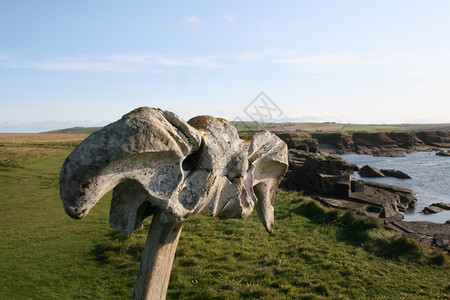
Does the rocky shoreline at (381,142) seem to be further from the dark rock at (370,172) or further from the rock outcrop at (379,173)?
the dark rock at (370,172)

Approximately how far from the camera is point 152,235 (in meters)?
3.53

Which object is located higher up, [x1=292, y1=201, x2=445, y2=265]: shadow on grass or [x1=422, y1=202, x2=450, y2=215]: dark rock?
[x1=292, y1=201, x2=445, y2=265]: shadow on grass

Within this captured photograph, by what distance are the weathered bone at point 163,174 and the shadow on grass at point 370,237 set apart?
9822 millimetres

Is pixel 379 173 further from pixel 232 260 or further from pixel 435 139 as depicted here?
pixel 435 139

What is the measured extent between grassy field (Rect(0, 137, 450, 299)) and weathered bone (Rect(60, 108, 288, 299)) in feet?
17.3

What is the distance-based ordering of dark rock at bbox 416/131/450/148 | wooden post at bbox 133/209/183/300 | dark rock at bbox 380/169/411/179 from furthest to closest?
dark rock at bbox 416/131/450/148 < dark rock at bbox 380/169/411/179 < wooden post at bbox 133/209/183/300

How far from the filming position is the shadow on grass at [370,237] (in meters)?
11.7

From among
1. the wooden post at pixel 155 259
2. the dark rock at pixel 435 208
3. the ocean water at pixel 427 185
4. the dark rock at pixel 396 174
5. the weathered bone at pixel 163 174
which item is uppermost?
the weathered bone at pixel 163 174

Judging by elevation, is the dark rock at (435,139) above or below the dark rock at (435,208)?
above

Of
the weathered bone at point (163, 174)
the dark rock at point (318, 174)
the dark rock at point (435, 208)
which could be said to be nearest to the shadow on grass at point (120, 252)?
the weathered bone at point (163, 174)

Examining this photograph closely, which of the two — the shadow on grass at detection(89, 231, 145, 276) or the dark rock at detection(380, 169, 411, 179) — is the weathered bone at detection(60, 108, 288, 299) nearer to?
the shadow on grass at detection(89, 231, 145, 276)

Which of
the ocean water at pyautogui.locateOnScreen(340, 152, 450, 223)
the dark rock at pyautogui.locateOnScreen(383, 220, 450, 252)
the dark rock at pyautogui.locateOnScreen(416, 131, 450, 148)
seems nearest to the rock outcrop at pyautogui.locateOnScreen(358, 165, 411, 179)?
the ocean water at pyautogui.locateOnScreen(340, 152, 450, 223)

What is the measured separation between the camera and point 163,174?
3008mm

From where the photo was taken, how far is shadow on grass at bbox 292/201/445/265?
11.7m
